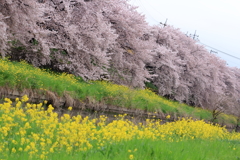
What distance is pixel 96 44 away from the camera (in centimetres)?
1791

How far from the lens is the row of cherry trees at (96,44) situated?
46.9ft

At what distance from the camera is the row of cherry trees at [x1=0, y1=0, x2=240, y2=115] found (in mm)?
14281

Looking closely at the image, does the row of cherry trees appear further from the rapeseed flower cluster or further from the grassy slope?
the rapeseed flower cluster

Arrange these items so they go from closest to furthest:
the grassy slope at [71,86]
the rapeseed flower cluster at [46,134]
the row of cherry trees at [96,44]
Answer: the rapeseed flower cluster at [46,134]
the grassy slope at [71,86]
the row of cherry trees at [96,44]

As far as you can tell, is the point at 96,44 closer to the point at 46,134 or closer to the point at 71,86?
the point at 71,86

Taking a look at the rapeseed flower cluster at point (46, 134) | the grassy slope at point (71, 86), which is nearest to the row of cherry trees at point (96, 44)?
the grassy slope at point (71, 86)

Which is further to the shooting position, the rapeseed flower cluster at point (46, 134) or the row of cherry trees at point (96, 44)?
the row of cherry trees at point (96, 44)

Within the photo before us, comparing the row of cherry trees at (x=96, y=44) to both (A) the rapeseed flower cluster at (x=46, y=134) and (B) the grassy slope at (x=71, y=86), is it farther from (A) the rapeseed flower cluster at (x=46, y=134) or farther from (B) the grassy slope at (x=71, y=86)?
(A) the rapeseed flower cluster at (x=46, y=134)

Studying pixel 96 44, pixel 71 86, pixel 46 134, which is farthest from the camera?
pixel 96 44

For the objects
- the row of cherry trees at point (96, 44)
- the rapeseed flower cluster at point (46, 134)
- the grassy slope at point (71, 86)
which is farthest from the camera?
the row of cherry trees at point (96, 44)

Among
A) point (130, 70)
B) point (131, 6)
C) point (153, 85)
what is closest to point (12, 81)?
point (130, 70)

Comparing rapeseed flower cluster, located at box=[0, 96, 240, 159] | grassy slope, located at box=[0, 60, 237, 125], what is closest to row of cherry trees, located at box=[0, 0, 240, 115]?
grassy slope, located at box=[0, 60, 237, 125]

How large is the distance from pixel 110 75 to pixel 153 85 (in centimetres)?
1000

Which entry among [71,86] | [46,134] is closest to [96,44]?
[71,86]
